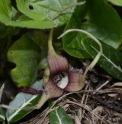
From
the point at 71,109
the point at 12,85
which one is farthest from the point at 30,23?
the point at 12,85

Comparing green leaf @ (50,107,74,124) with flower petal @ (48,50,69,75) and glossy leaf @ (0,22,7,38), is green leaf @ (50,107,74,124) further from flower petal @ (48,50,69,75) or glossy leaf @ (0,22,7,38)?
glossy leaf @ (0,22,7,38)

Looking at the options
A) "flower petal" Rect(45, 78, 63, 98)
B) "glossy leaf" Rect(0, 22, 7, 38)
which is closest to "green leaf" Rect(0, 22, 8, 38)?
"glossy leaf" Rect(0, 22, 7, 38)

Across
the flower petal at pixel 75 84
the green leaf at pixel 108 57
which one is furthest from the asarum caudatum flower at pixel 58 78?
the green leaf at pixel 108 57

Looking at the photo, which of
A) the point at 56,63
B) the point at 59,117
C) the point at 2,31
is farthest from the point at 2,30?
the point at 59,117

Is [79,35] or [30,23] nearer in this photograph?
[30,23]

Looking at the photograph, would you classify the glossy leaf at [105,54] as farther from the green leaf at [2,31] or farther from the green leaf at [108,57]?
the green leaf at [2,31]

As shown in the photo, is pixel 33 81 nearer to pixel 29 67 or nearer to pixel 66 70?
pixel 29 67
